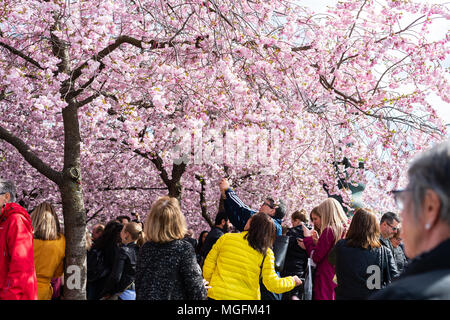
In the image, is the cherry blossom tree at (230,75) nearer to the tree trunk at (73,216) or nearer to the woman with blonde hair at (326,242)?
the tree trunk at (73,216)

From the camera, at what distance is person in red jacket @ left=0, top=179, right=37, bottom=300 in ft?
11.4

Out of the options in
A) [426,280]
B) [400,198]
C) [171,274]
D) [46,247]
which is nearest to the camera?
[426,280]

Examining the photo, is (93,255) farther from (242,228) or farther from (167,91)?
(167,91)

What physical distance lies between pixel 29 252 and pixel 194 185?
14.8 meters

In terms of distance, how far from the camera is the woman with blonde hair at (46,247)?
5.25m

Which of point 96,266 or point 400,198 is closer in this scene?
point 400,198

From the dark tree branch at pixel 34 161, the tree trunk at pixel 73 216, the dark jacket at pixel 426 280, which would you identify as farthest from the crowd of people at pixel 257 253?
the dark tree branch at pixel 34 161

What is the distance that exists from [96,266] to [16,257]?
270 cm

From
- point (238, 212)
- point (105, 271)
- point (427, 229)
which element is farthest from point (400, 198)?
point (105, 271)

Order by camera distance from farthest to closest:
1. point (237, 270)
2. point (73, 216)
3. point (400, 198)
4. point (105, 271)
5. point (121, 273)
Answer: point (73, 216)
point (105, 271)
point (121, 273)
point (237, 270)
point (400, 198)

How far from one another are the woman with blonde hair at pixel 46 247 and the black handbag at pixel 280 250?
7.94 feet

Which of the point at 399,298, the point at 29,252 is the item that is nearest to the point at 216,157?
the point at 29,252

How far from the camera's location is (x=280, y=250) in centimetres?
558

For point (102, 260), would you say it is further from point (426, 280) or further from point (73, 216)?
point (426, 280)
